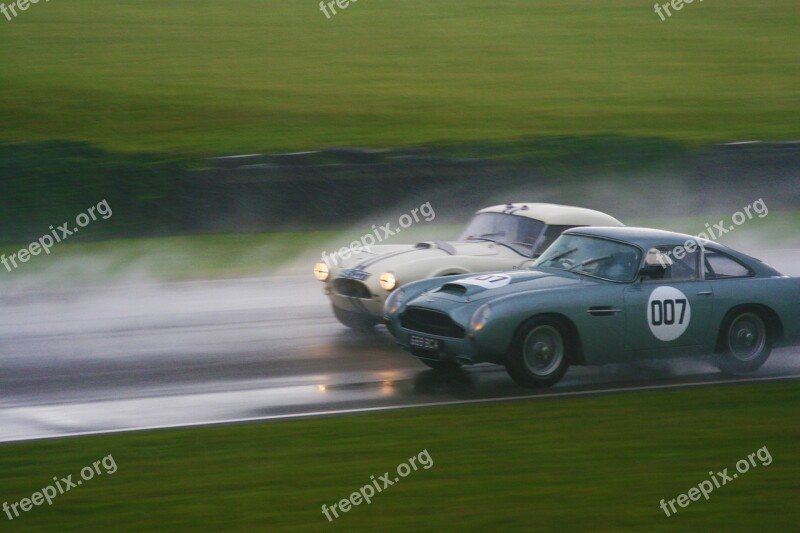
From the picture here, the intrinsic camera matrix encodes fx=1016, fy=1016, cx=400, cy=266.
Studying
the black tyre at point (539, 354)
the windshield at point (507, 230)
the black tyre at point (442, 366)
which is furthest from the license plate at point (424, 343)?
the windshield at point (507, 230)

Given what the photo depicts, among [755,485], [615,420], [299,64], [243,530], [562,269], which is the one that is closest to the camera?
[243,530]

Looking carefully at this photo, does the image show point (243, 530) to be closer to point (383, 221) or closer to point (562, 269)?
point (562, 269)

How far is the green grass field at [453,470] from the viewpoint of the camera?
5.15 m

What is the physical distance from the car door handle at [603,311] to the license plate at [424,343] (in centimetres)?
124

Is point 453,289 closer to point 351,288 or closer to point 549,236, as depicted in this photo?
point 351,288

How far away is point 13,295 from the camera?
41.2ft

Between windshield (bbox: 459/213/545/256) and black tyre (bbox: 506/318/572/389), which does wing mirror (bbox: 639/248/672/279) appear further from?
windshield (bbox: 459/213/545/256)

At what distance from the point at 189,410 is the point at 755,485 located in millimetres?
3973

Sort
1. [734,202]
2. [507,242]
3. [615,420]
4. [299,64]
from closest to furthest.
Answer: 1. [615,420]
2. [507,242]
3. [734,202]
4. [299,64]

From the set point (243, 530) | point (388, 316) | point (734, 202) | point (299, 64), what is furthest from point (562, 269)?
point (299, 64)

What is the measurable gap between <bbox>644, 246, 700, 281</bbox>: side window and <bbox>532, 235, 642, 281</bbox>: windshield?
15 centimetres

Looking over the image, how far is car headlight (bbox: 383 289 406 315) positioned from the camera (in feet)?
28.4

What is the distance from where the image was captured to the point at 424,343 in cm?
820

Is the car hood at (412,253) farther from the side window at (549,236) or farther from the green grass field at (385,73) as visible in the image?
the green grass field at (385,73)
